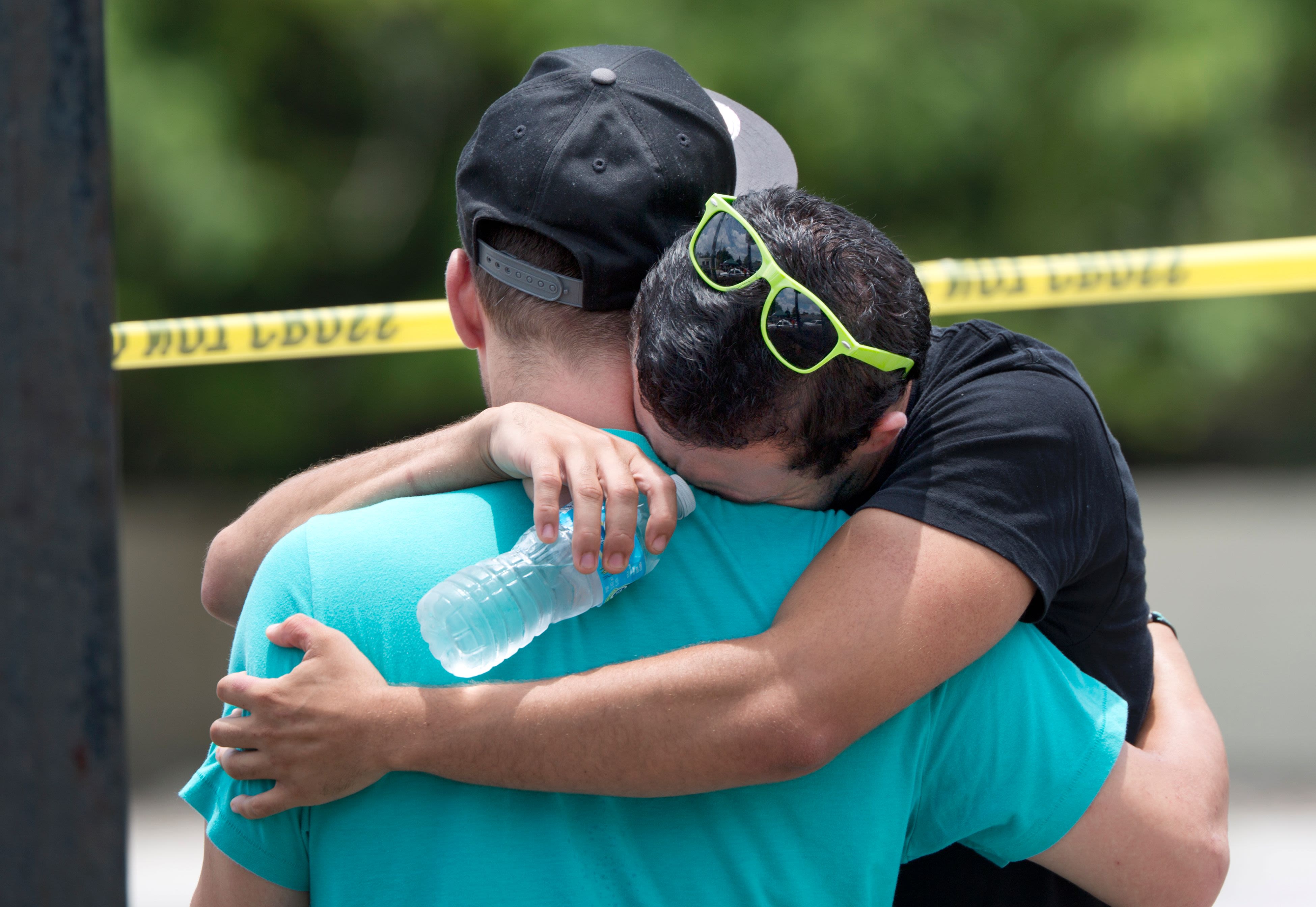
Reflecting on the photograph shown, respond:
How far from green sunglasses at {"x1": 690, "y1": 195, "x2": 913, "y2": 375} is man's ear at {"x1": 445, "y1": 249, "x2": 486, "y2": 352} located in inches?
15.0

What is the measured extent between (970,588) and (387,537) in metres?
0.60

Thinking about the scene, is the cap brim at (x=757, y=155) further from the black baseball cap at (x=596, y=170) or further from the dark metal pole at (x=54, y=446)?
the dark metal pole at (x=54, y=446)

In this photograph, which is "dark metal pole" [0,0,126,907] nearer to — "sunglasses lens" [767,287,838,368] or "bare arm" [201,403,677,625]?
"bare arm" [201,403,677,625]

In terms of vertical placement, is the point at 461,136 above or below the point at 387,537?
above

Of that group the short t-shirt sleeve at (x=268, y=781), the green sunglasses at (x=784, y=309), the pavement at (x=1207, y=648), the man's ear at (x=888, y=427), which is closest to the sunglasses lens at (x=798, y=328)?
the green sunglasses at (x=784, y=309)

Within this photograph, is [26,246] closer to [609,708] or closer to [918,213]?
[609,708]

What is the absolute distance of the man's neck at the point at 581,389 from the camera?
1440mm

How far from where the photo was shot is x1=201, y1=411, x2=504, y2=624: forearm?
1424mm

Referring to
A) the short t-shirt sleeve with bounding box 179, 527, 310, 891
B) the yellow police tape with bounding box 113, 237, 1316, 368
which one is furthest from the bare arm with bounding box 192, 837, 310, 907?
the yellow police tape with bounding box 113, 237, 1316, 368

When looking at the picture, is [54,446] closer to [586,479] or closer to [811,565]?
[586,479]

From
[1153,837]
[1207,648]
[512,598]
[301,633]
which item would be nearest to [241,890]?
[301,633]

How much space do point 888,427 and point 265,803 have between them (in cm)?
76

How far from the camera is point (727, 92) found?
7.20 metres

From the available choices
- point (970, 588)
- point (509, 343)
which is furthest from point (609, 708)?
point (509, 343)
